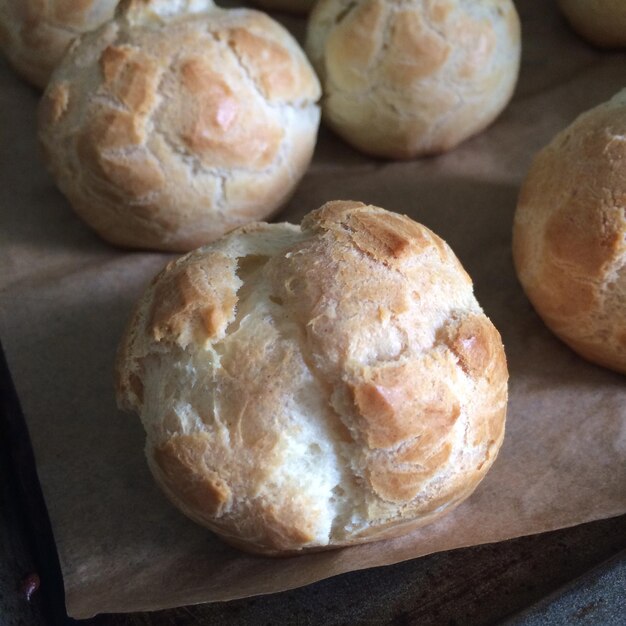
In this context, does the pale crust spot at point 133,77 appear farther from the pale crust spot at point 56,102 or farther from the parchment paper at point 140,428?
the parchment paper at point 140,428

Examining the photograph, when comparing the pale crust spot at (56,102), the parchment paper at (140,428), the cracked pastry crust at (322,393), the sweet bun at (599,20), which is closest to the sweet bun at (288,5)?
the parchment paper at (140,428)

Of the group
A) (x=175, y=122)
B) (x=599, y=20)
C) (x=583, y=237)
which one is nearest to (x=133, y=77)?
(x=175, y=122)

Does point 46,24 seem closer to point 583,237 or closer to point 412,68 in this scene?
point 412,68

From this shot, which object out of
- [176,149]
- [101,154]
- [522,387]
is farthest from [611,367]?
[101,154]

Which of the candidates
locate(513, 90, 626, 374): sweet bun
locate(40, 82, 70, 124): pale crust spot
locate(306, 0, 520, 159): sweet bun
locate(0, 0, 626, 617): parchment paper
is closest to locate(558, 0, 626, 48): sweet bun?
locate(0, 0, 626, 617): parchment paper

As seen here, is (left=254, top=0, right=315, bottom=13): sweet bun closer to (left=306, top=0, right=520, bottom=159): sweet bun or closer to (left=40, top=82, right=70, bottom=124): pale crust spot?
(left=306, top=0, right=520, bottom=159): sweet bun

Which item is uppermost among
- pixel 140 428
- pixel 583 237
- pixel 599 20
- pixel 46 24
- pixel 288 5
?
pixel 599 20

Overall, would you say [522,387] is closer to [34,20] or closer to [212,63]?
[212,63]
